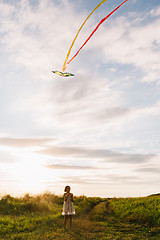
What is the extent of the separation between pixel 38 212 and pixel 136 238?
12771 millimetres

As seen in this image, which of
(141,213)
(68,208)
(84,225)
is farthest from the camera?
(141,213)

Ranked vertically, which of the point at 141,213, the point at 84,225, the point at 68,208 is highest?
the point at 68,208

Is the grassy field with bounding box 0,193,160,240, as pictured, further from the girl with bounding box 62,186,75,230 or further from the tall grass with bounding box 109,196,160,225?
the girl with bounding box 62,186,75,230

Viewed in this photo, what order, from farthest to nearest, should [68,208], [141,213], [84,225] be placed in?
1. [141,213]
2. [84,225]
3. [68,208]

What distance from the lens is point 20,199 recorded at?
28.7 metres

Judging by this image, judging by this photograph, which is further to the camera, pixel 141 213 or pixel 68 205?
pixel 141 213

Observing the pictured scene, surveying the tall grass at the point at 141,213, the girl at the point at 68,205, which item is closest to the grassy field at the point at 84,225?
the tall grass at the point at 141,213

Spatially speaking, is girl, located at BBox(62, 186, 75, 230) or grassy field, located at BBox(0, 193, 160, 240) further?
girl, located at BBox(62, 186, 75, 230)

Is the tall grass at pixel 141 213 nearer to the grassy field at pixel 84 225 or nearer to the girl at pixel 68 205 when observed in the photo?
the grassy field at pixel 84 225

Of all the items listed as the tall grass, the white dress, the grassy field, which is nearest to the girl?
the white dress

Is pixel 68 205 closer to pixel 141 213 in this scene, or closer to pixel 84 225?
pixel 84 225

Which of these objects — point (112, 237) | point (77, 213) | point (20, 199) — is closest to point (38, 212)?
point (77, 213)

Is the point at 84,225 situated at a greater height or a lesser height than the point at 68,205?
lesser

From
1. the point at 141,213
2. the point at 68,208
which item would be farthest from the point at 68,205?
the point at 141,213
